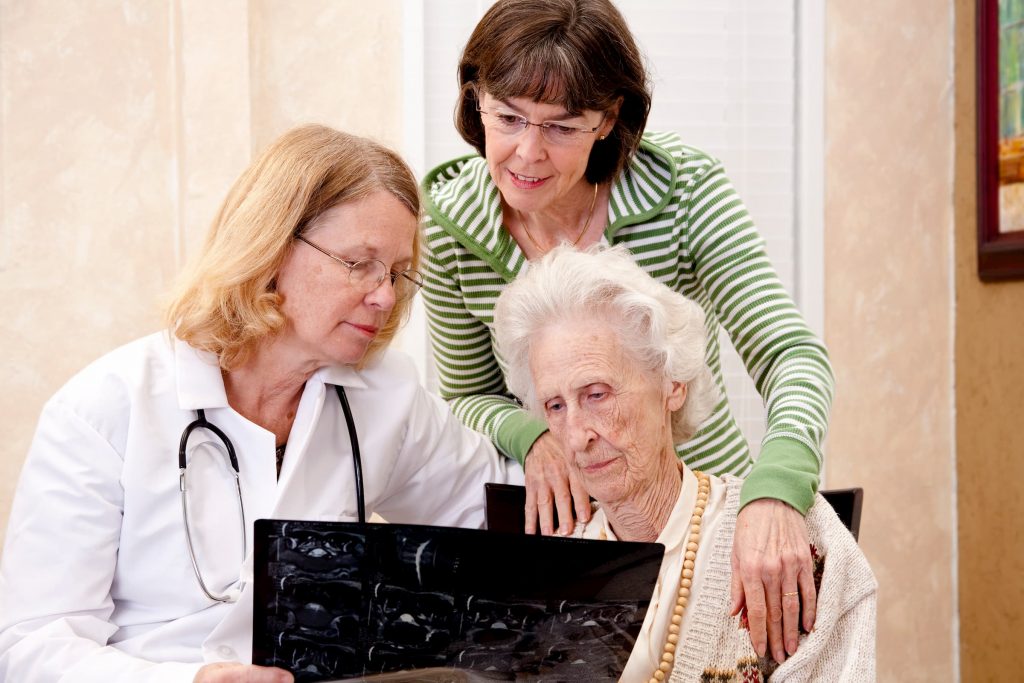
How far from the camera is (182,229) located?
2.96 meters

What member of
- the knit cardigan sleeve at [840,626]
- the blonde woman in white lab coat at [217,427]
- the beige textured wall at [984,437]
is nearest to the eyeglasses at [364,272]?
the blonde woman in white lab coat at [217,427]

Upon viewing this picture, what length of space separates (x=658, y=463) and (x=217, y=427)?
0.69m

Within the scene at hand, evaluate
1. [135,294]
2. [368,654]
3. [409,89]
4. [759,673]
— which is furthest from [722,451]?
[135,294]

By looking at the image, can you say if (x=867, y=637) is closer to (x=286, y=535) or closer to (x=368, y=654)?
(x=368, y=654)

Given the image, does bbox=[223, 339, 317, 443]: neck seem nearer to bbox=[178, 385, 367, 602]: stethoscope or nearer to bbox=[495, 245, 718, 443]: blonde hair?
bbox=[178, 385, 367, 602]: stethoscope

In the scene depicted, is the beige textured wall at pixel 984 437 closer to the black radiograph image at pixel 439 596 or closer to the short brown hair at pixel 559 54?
the short brown hair at pixel 559 54

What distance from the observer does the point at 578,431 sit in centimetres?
148

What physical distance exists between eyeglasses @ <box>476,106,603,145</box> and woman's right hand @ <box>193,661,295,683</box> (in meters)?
0.91

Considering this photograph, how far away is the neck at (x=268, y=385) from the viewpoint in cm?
169

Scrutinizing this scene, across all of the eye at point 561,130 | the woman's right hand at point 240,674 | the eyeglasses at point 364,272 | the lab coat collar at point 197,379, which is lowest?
the woman's right hand at point 240,674

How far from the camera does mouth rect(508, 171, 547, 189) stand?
1.72 metres

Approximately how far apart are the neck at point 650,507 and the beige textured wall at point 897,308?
1.98 meters

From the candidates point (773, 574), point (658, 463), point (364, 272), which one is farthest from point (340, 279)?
point (773, 574)

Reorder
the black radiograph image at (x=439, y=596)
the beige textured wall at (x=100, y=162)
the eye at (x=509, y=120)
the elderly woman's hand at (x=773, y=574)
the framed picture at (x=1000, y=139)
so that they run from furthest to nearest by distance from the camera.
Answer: the framed picture at (x=1000, y=139) → the beige textured wall at (x=100, y=162) → the eye at (x=509, y=120) → the elderly woman's hand at (x=773, y=574) → the black radiograph image at (x=439, y=596)
